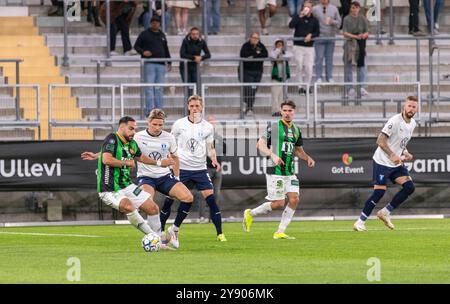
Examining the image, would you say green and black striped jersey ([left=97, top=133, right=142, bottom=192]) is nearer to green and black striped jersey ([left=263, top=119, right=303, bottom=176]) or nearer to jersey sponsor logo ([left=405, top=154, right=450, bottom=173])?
green and black striped jersey ([left=263, top=119, right=303, bottom=176])

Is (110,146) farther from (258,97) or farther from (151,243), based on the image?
(258,97)

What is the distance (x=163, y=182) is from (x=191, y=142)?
185cm

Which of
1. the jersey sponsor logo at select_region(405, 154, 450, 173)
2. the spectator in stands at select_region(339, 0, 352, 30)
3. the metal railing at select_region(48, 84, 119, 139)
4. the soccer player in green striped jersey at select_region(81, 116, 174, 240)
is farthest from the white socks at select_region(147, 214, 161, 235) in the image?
the spectator in stands at select_region(339, 0, 352, 30)

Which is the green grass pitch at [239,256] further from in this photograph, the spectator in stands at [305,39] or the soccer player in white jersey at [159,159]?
the spectator in stands at [305,39]

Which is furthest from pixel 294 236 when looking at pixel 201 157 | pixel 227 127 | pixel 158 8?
pixel 158 8

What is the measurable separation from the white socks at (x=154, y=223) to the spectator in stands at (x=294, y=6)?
17600mm

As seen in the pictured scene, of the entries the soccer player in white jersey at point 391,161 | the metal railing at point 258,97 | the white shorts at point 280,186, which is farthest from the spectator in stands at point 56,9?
the white shorts at point 280,186

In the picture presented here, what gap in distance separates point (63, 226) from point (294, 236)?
263 inches

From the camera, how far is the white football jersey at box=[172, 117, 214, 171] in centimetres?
2411

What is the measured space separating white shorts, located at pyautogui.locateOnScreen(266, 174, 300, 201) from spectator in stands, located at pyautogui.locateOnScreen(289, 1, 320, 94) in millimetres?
11903

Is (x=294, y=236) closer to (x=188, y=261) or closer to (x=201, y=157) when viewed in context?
(x=201, y=157)

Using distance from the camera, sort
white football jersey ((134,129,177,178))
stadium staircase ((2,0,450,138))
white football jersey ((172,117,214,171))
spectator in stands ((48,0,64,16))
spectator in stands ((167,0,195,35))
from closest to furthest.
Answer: white football jersey ((134,129,177,178))
white football jersey ((172,117,214,171))
stadium staircase ((2,0,450,138))
spectator in stands ((167,0,195,35))
spectator in stands ((48,0,64,16))

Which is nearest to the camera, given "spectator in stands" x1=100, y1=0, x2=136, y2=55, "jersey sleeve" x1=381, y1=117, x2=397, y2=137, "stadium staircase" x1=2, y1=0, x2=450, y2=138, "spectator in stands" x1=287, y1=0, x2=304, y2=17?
"jersey sleeve" x1=381, y1=117, x2=397, y2=137
